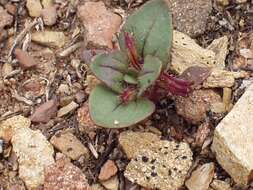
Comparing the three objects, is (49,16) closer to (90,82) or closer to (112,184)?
(90,82)

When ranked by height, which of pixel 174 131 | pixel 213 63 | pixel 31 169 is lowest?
pixel 31 169

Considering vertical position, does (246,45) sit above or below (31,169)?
above

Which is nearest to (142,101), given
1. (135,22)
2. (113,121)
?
(113,121)

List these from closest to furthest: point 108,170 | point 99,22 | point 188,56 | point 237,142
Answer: point 237,142
point 108,170
point 188,56
point 99,22

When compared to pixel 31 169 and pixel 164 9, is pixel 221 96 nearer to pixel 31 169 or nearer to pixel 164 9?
pixel 164 9

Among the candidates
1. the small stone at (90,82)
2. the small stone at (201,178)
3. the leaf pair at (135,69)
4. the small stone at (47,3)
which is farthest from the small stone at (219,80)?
the small stone at (47,3)

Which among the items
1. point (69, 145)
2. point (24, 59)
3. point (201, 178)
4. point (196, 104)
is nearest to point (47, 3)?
point (24, 59)

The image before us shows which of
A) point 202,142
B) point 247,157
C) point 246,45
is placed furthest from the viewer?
point 246,45
